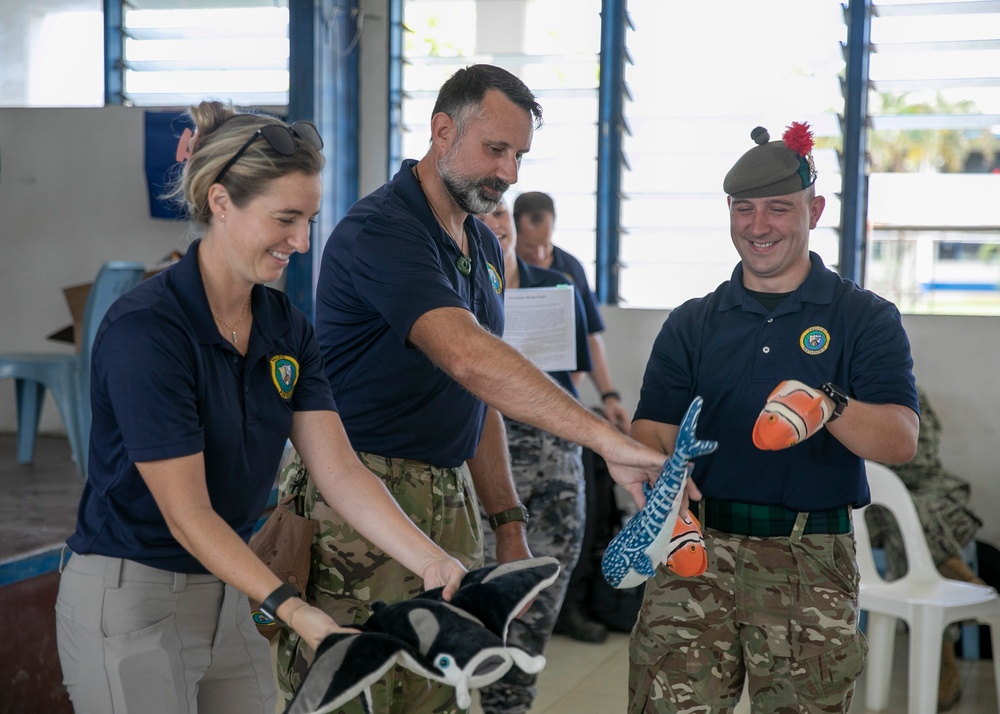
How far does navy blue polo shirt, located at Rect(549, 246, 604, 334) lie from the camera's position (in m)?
4.14

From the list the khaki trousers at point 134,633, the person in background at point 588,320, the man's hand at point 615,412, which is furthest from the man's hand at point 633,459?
the man's hand at point 615,412

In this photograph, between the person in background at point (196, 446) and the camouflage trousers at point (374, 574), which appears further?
the camouflage trousers at point (374, 574)

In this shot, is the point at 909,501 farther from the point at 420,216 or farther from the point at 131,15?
the point at 131,15

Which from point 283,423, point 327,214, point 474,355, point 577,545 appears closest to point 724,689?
point 474,355

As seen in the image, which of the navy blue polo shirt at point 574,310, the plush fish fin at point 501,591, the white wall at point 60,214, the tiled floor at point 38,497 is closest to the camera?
the plush fish fin at point 501,591

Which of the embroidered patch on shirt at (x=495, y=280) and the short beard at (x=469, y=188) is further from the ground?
the short beard at (x=469, y=188)

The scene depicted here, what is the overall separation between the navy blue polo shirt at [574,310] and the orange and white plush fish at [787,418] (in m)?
1.98

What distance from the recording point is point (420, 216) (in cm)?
196

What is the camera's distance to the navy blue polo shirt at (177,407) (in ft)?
4.82

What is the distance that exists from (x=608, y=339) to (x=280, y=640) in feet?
11.0

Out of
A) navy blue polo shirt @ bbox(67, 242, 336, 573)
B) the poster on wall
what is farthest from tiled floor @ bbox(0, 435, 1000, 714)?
navy blue polo shirt @ bbox(67, 242, 336, 573)

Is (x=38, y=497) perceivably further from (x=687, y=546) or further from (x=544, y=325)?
(x=687, y=546)

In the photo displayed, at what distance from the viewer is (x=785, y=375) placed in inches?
81.3

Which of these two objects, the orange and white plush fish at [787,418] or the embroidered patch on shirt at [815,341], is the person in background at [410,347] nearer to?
the orange and white plush fish at [787,418]
